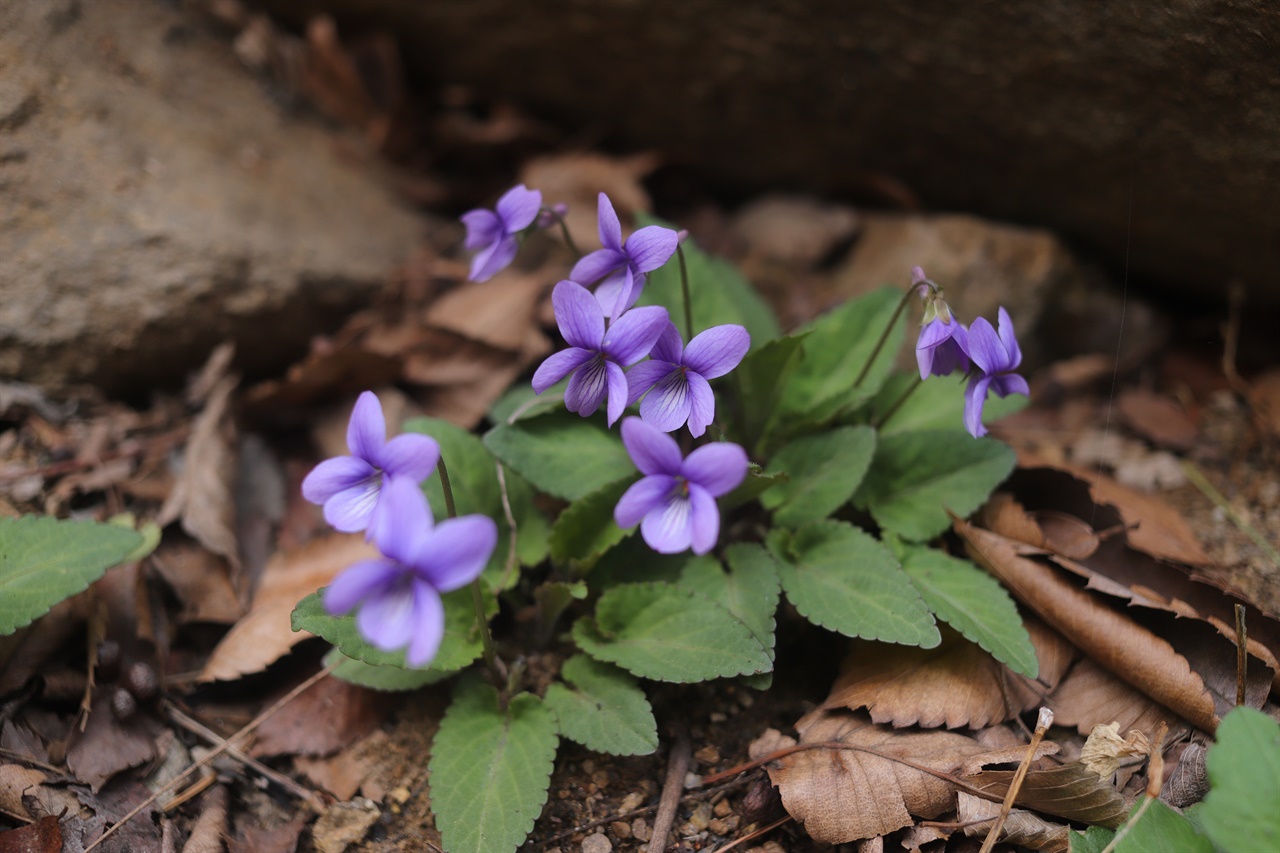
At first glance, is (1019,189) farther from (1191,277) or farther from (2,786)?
(2,786)

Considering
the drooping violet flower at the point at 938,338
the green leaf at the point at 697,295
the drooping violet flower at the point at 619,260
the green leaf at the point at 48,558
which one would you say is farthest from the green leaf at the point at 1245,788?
the green leaf at the point at 48,558

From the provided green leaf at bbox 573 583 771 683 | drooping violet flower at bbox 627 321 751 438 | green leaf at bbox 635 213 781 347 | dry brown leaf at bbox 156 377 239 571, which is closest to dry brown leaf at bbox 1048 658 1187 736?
green leaf at bbox 573 583 771 683

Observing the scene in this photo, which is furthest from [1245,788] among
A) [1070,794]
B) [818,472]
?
[818,472]

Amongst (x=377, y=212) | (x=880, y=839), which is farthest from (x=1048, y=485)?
(x=377, y=212)

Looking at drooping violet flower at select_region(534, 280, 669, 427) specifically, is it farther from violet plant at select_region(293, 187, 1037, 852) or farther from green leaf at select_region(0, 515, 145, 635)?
green leaf at select_region(0, 515, 145, 635)

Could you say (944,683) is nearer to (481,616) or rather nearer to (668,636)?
(668,636)
